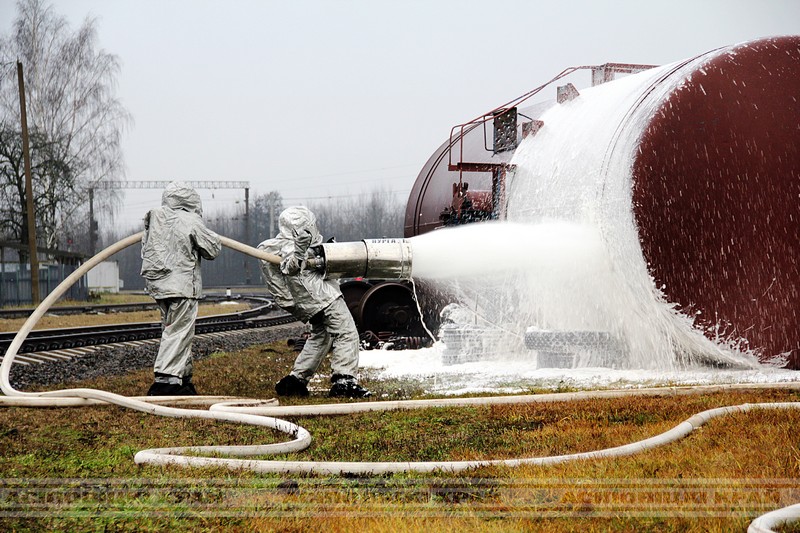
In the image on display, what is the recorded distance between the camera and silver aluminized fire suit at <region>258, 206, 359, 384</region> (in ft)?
24.0

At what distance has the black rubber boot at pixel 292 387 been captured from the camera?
742cm

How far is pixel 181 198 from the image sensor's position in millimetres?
7645

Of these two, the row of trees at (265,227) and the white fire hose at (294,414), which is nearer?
the white fire hose at (294,414)

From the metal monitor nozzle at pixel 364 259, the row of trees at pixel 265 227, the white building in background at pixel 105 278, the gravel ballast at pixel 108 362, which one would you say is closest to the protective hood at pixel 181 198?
the metal monitor nozzle at pixel 364 259

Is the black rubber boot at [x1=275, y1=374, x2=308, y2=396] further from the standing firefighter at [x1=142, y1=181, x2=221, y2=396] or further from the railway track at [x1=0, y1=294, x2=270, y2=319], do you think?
the railway track at [x1=0, y1=294, x2=270, y2=319]

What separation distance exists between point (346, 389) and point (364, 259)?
1.16m

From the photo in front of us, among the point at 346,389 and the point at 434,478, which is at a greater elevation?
the point at 434,478

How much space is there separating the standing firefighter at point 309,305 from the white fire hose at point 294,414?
21cm

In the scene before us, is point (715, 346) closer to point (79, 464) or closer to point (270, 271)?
point (270, 271)

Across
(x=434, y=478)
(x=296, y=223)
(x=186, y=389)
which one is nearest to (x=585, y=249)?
(x=296, y=223)

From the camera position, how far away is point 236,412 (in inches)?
221

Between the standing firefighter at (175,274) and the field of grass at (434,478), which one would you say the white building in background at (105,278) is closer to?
the standing firefighter at (175,274)

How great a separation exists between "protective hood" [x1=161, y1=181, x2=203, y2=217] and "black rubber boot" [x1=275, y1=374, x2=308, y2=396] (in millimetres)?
1800

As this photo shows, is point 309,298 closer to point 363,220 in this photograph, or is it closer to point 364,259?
point 364,259
